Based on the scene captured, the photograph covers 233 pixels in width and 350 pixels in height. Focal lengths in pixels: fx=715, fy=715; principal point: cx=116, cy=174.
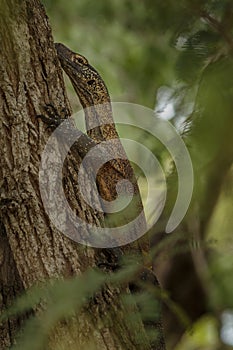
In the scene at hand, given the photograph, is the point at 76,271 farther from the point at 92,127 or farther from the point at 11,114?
the point at 92,127

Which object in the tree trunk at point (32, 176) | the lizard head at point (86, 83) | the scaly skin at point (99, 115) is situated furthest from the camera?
the lizard head at point (86, 83)

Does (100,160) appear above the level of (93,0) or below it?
below

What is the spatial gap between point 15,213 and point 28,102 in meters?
0.48

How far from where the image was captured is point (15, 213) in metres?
2.80

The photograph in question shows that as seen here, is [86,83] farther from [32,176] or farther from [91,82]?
[32,176]

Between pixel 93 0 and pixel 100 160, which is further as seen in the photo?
pixel 100 160

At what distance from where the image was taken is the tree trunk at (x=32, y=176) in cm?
264

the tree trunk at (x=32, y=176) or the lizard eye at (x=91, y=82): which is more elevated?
the lizard eye at (x=91, y=82)

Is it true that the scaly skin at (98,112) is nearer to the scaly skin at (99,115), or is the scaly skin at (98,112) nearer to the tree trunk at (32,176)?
the scaly skin at (99,115)

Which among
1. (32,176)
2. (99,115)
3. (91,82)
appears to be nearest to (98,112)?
(99,115)

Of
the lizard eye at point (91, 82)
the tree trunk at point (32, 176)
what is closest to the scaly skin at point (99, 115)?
the lizard eye at point (91, 82)

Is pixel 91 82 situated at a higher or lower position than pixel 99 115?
higher

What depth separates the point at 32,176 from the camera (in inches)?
111

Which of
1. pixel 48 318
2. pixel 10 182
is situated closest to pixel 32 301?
pixel 48 318
